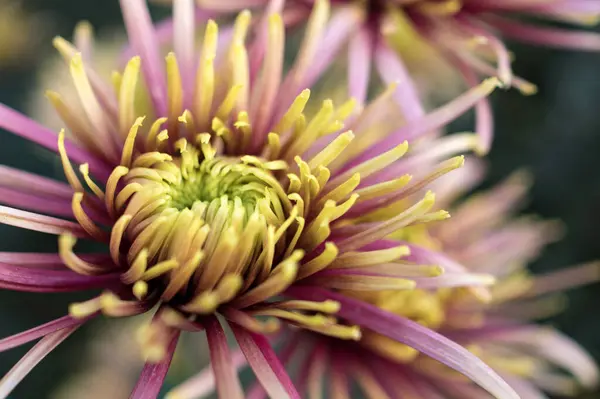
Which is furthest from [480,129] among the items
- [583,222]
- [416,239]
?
[583,222]

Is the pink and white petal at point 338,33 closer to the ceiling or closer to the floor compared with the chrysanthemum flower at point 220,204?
closer to the ceiling

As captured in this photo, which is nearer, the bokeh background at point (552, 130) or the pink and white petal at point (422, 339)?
the pink and white petal at point (422, 339)

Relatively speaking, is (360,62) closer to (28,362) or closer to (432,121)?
(432,121)

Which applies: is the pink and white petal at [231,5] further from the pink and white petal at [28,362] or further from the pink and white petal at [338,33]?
the pink and white petal at [28,362]

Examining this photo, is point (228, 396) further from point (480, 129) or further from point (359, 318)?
point (480, 129)

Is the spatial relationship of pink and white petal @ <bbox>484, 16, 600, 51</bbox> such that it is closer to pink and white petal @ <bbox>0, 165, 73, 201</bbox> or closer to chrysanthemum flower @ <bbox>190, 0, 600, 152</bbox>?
chrysanthemum flower @ <bbox>190, 0, 600, 152</bbox>

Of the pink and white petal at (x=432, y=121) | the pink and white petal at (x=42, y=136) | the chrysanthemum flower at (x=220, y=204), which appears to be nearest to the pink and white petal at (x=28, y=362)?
the chrysanthemum flower at (x=220, y=204)

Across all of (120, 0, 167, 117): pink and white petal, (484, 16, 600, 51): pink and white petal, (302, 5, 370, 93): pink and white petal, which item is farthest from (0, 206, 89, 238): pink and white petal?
(484, 16, 600, 51): pink and white petal

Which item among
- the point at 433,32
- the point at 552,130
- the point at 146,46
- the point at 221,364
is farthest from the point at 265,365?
the point at 552,130
